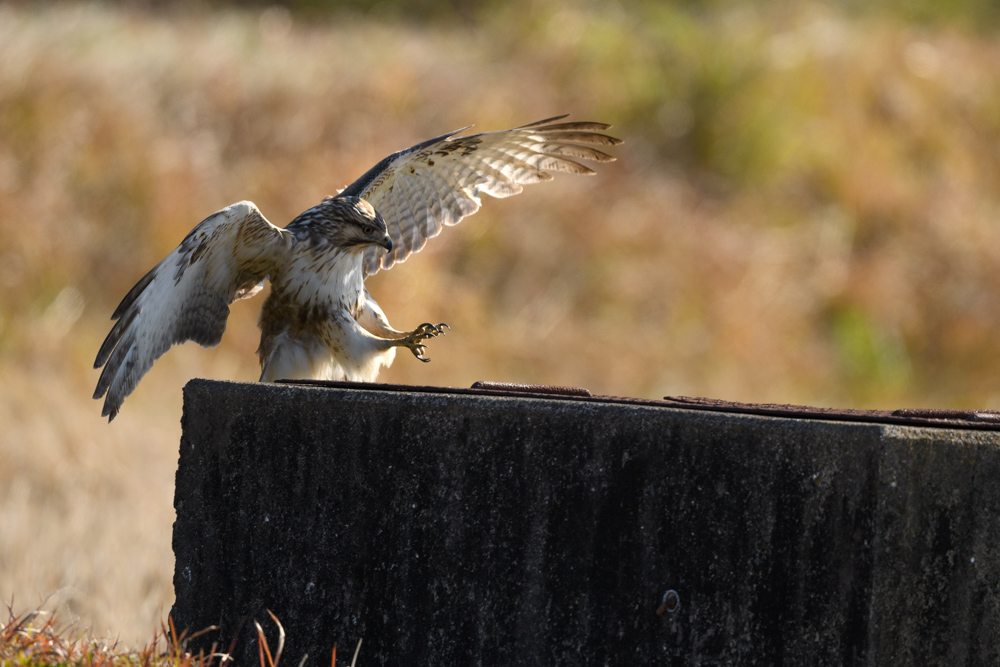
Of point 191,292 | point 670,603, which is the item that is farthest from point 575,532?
point 191,292

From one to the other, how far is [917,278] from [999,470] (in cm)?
1232

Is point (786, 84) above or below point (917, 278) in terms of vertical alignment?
above

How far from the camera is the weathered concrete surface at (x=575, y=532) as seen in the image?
216 centimetres

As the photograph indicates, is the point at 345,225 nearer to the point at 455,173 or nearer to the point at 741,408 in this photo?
the point at 455,173

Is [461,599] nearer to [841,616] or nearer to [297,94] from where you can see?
[841,616]

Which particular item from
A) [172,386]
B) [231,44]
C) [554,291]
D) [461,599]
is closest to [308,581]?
[461,599]

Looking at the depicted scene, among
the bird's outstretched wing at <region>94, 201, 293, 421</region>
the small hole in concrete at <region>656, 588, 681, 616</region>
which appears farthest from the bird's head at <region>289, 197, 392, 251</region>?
the small hole in concrete at <region>656, 588, 681, 616</region>

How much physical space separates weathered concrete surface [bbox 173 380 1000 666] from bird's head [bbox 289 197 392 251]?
4.46 ft

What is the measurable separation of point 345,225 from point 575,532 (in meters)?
2.03

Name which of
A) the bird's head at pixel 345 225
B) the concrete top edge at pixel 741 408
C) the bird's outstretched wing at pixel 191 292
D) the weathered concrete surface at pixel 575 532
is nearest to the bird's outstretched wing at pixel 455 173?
the bird's head at pixel 345 225

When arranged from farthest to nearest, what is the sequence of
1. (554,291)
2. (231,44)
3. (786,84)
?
(786,84) → (231,44) → (554,291)

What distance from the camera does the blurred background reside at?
8492 mm

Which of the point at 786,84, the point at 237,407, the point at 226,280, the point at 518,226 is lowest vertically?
the point at 237,407

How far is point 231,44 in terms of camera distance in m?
13.0
